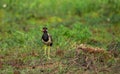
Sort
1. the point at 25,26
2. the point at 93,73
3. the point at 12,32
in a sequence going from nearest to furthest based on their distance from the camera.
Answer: the point at 93,73, the point at 12,32, the point at 25,26

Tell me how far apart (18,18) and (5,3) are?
0.51m

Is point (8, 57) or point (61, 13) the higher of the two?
point (61, 13)

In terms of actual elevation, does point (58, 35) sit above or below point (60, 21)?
below

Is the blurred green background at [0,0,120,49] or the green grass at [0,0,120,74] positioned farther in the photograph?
the blurred green background at [0,0,120,49]

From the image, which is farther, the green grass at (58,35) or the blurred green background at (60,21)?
the blurred green background at (60,21)

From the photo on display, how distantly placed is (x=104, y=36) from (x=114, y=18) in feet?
4.60

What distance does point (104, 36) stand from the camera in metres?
10.6

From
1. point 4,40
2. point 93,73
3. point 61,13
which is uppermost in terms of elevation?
point 61,13

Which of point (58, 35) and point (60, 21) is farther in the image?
point (60, 21)

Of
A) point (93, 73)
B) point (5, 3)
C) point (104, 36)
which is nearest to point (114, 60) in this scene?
point (93, 73)

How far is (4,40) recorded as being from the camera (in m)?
9.57

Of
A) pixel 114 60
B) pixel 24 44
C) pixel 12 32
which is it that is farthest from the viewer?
pixel 12 32

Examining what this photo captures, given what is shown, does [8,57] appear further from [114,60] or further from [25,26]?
[25,26]

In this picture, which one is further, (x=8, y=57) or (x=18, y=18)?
(x=18, y=18)
